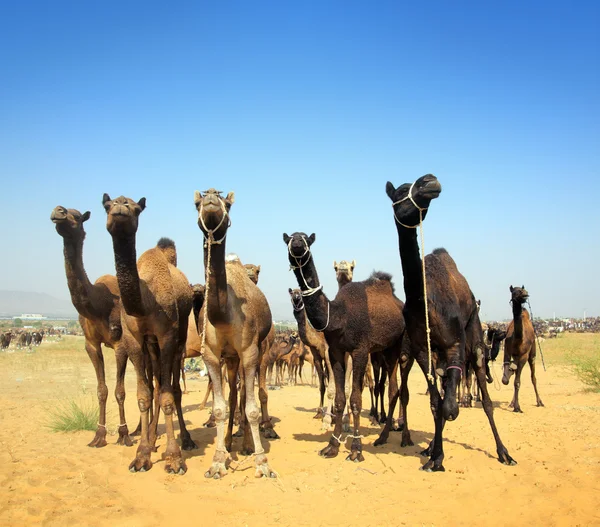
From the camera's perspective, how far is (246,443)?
8.41 meters

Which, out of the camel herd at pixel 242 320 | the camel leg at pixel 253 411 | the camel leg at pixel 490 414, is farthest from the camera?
the camel leg at pixel 490 414

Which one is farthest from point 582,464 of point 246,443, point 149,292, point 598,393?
point 598,393

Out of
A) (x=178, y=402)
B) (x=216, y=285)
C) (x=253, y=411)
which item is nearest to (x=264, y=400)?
(x=178, y=402)

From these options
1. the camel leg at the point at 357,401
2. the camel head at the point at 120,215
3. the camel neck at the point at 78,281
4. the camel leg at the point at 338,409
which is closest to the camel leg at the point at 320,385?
the camel leg at the point at 338,409

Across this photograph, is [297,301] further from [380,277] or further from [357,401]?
[357,401]

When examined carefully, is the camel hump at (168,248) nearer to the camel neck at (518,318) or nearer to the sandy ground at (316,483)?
the sandy ground at (316,483)

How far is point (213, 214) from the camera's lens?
6.45m

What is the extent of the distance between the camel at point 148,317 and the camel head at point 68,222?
126cm

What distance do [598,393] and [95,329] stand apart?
14276mm

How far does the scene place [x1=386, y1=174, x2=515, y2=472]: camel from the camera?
641 cm

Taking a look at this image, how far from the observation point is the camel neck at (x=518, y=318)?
13.3 meters

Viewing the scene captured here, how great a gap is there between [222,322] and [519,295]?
9040mm

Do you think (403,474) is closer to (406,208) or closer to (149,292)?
(406,208)

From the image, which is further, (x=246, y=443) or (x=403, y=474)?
(x=246, y=443)
